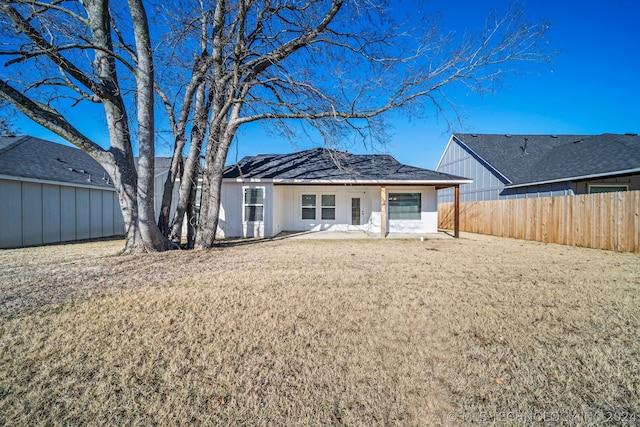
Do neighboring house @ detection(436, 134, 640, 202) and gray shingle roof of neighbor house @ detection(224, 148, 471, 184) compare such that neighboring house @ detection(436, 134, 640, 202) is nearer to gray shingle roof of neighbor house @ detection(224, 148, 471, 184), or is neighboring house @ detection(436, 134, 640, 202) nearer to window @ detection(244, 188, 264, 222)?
gray shingle roof of neighbor house @ detection(224, 148, 471, 184)

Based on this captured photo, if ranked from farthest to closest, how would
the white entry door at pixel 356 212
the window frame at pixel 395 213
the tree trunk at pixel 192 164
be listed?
the white entry door at pixel 356 212, the window frame at pixel 395 213, the tree trunk at pixel 192 164

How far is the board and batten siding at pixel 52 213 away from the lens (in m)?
9.76

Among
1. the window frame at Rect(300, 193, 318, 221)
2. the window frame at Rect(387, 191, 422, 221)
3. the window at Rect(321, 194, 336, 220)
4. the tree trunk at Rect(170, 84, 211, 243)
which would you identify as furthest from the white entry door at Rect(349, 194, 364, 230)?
the tree trunk at Rect(170, 84, 211, 243)

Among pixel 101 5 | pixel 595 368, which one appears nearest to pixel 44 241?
pixel 101 5

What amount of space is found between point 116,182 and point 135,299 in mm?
5147

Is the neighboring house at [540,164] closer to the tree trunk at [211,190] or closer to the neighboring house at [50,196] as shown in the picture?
the tree trunk at [211,190]

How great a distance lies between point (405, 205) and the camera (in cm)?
1433

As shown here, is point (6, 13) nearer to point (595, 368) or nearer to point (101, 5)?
point (101, 5)

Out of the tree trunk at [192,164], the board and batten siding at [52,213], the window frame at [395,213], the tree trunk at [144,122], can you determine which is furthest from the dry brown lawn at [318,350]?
the window frame at [395,213]

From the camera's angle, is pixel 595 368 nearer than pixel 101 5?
Yes

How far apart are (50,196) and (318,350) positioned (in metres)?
13.7

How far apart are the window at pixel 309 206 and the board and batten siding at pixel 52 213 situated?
9563 millimetres

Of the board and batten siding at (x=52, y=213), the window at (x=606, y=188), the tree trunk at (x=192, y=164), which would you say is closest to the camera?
the tree trunk at (x=192, y=164)

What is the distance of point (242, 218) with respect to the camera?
1305cm
